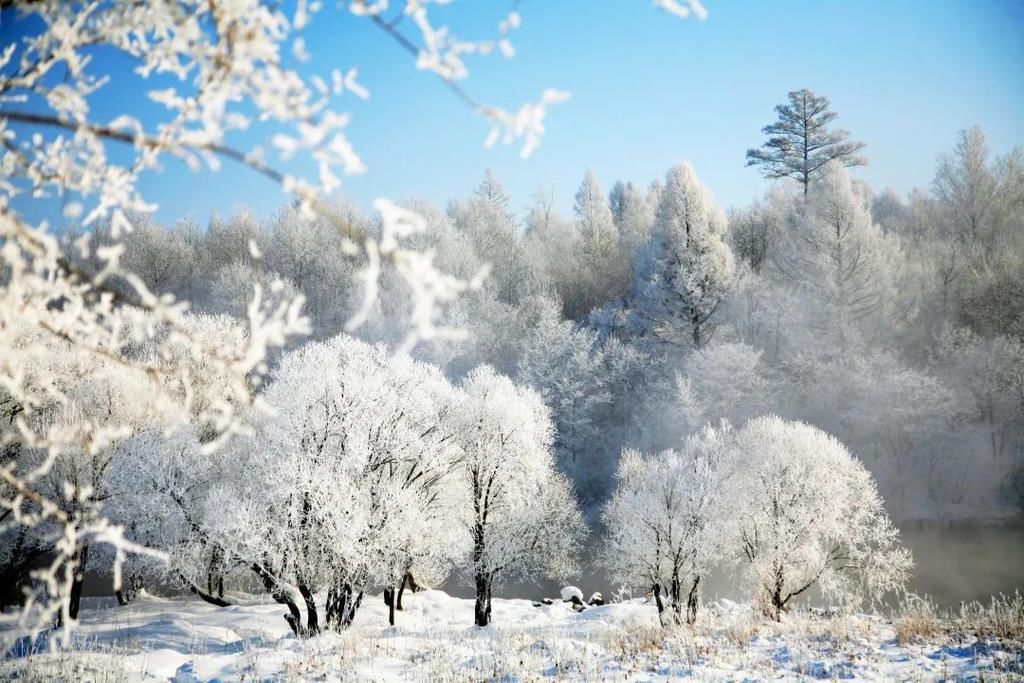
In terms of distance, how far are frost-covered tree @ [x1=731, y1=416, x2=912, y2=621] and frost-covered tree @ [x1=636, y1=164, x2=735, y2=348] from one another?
16.5 m

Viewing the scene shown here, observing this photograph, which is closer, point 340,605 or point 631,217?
point 340,605

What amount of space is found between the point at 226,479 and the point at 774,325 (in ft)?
109

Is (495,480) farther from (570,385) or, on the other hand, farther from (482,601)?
(570,385)

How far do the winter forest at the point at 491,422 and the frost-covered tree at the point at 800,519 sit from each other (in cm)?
13

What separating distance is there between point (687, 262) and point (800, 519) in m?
21.3

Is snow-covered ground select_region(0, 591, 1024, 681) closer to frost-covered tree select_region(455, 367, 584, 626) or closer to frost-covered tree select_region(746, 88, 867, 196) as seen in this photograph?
frost-covered tree select_region(455, 367, 584, 626)

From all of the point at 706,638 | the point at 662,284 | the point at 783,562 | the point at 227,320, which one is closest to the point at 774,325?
the point at 662,284

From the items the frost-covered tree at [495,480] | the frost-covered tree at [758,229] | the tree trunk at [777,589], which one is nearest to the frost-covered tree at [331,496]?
the frost-covered tree at [495,480]

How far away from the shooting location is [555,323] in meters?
40.1

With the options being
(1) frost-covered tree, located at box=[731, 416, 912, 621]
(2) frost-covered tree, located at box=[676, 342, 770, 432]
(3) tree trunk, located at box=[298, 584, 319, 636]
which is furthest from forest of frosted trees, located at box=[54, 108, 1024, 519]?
(3) tree trunk, located at box=[298, 584, 319, 636]

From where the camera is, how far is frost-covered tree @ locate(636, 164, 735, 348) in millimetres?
36531

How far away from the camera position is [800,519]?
1862cm

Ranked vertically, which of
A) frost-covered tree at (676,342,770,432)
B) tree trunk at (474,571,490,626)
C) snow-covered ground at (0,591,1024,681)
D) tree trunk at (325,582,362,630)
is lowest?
tree trunk at (474,571,490,626)

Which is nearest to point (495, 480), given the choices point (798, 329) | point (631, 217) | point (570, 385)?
point (570, 385)
